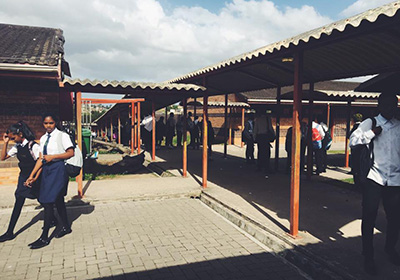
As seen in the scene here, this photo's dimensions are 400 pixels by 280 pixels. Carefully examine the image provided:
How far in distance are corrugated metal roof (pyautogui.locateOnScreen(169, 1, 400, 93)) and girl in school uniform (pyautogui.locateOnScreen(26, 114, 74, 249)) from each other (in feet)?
9.95

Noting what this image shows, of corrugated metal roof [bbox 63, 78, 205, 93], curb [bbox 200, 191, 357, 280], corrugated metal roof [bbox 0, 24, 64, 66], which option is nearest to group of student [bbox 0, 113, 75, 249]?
corrugated metal roof [bbox 63, 78, 205, 93]

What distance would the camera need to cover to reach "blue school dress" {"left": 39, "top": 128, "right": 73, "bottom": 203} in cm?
421

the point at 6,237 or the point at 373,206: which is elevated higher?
the point at 373,206

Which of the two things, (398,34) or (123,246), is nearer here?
(398,34)

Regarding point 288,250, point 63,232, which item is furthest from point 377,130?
point 63,232

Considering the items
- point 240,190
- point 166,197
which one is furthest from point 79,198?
point 240,190

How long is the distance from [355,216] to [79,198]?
200 inches

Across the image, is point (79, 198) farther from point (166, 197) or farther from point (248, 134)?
point (248, 134)

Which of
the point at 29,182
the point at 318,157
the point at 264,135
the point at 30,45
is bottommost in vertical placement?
the point at 318,157

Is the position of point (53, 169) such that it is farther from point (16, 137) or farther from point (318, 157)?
point (318, 157)

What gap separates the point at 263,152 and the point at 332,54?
14.4 feet

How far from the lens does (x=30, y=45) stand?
751 cm

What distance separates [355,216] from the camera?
521 cm

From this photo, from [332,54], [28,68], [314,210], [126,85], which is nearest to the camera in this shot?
[332,54]
